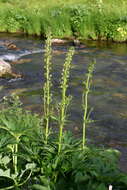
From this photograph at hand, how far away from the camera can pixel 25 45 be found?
21.1 metres

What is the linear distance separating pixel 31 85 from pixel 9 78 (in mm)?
1195

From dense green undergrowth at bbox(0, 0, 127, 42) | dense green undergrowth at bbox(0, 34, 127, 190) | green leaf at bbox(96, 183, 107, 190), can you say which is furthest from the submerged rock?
green leaf at bbox(96, 183, 107, 190)

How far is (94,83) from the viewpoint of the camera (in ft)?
50.5

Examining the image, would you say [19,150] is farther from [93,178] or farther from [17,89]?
[17,89]

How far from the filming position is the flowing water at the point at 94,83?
1111cm

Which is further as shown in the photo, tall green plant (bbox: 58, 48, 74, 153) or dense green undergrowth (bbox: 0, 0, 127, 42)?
dense green undergrowth (bbox: 0, 0, 127, 42)

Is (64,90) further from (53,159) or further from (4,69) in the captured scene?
(4,69)

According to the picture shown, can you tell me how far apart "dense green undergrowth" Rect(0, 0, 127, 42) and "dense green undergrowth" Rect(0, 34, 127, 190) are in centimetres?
1642

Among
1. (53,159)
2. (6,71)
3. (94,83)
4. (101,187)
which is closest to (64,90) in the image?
(53,159)

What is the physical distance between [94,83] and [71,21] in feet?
26.9

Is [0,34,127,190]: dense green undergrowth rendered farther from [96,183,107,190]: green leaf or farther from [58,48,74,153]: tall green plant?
[96,183,107,190]: green leaf

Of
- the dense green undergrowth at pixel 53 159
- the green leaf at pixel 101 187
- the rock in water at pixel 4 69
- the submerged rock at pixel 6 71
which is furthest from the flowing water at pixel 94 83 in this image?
the green leaf at pixel 101 187

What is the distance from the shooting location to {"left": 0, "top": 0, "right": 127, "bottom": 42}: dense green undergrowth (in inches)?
867

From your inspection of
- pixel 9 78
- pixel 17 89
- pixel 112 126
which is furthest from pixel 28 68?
pixel 112 126
